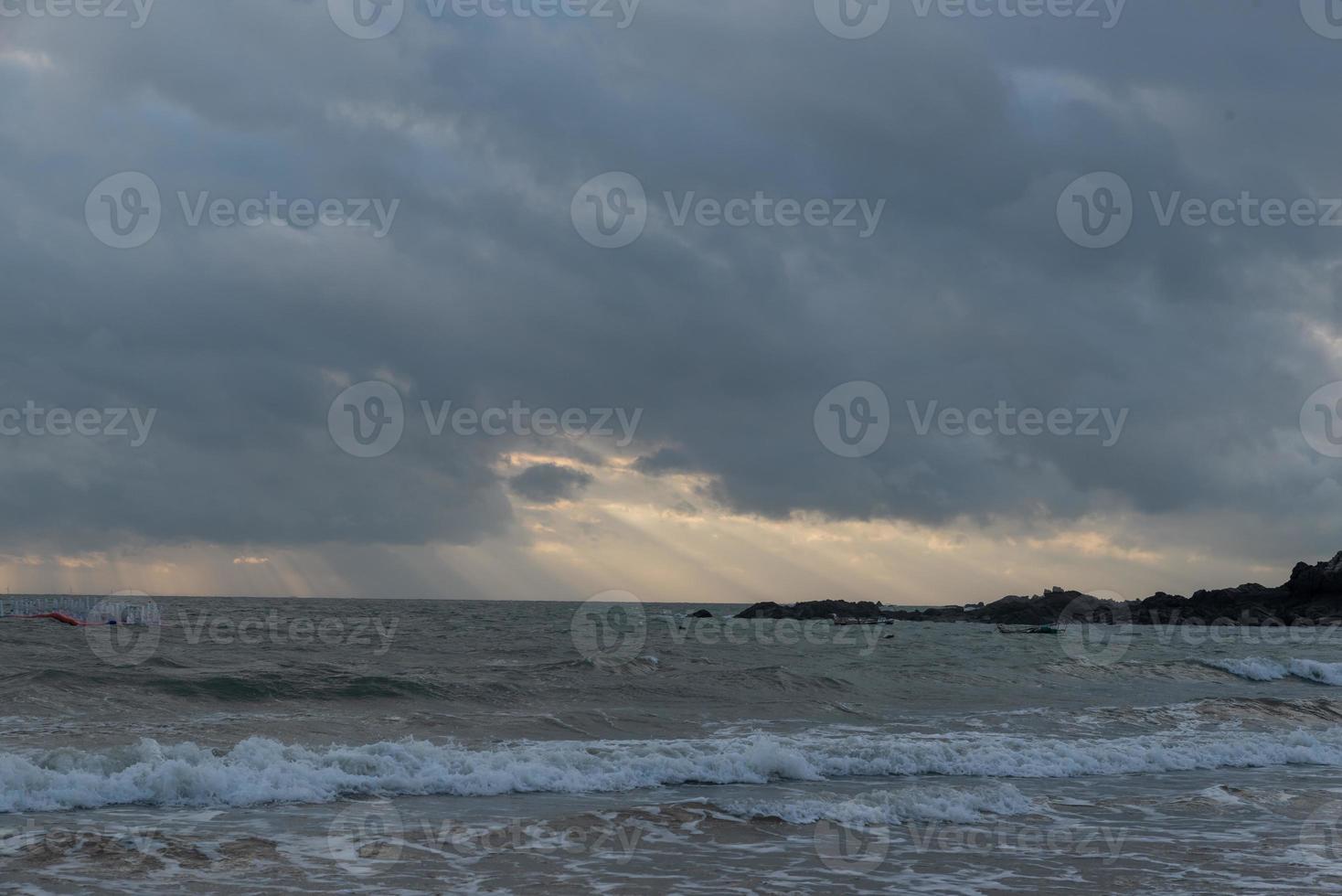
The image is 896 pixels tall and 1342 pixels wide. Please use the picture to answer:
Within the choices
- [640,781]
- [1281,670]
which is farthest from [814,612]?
[640,781]

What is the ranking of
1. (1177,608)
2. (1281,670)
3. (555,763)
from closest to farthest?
(555,763)
(1281,670)
(1177,608)

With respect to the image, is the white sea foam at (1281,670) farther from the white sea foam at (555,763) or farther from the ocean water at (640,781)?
the white sea foam at (555,763)

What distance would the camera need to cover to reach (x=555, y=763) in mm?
18781

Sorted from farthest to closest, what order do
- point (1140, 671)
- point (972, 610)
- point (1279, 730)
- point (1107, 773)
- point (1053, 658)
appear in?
point (972, 610), point (1053, 658), point (1140, 671), point (1279, 730), point (1107, 773)

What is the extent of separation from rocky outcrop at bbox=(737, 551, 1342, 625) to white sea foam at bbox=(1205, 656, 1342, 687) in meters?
48.6

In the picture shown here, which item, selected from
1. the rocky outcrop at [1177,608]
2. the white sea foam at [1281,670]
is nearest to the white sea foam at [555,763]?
the white sea foam at [1281,670]

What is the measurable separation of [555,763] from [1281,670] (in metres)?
38.4

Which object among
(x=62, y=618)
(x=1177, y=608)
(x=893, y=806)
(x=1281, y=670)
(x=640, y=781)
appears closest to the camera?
(x=893, y=806)

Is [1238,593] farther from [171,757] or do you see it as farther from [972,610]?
[171,757]

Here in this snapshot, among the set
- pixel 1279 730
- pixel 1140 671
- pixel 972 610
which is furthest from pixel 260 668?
pixel 972 610

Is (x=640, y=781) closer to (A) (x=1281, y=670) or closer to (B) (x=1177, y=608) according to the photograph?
(A) (x=1281, y=670)

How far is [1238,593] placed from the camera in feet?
346

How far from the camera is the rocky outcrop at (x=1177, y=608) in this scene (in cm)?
9506

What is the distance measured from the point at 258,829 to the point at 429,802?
2.89 m
